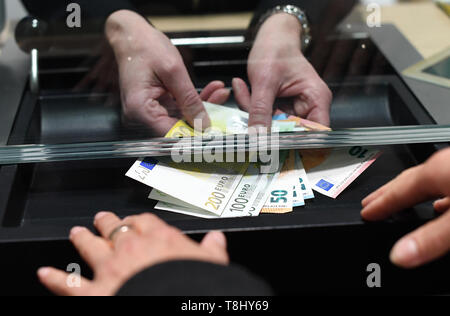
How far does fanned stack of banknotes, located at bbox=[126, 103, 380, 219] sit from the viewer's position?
759 millimetres

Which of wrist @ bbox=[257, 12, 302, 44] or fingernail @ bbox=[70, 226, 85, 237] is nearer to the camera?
fingernail @ bbox=[70, 226, 85, 237]

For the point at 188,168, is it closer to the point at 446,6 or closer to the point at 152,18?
the point at 152,18

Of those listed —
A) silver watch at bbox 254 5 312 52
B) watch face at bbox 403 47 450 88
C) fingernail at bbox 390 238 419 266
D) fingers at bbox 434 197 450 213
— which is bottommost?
fingernail at bbox 390 238 419 266

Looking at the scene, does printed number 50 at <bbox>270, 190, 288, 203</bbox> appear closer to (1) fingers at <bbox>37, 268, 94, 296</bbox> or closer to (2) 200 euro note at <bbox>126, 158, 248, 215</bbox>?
(2) 200 euro note at <bbox>126, 158, 248, 215</bbox>

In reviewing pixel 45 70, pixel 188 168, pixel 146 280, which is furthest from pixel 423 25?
pixel 146 280

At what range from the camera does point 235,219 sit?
691 millimetres

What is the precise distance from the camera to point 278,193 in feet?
2.56

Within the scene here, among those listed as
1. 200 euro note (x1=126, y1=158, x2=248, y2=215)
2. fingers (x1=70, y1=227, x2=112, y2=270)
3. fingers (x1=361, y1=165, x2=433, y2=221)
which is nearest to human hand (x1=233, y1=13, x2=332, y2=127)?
200 euro note (x1=126, y1=158, x2=248, y2=215)

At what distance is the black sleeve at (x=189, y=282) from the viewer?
53 centimetres

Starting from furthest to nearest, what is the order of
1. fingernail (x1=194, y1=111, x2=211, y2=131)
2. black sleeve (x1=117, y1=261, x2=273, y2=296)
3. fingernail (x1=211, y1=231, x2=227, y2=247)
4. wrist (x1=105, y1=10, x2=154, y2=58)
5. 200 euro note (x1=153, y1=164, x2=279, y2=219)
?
wrist (x1=105, y1=10, x2=154, y2=58), fingernail (x1=194, y1=111, x2=211, y2=131), 200 euro note (x1=153, y1=164, x2=279, y2=219), fingernail (x1=211, y1=231, x2=227, y2=247), black sleeve (x1=117, y1=261, x2=273, y2=296)

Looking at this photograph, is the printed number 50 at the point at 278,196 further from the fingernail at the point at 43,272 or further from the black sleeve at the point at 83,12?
the black sleeve at the point at 83,12

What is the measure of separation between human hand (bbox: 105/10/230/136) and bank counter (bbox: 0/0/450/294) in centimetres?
3

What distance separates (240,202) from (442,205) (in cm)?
30

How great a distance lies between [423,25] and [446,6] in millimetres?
91
